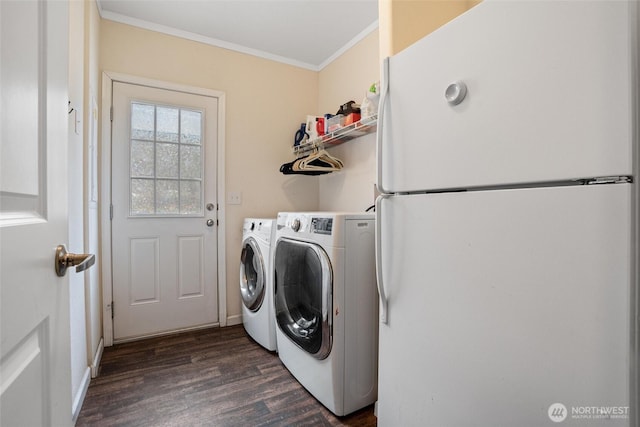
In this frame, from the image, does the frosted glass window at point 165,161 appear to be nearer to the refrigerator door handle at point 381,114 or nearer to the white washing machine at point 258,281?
the white washing machine at point 258,281

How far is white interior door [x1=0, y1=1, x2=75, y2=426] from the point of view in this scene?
419mm

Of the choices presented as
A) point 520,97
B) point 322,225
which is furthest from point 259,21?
point 520,97

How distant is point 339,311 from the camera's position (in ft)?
4.62

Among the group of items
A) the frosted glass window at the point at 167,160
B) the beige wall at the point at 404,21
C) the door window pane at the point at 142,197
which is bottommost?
the door window pane at the point at 142,197

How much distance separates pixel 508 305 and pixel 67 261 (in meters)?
1.00

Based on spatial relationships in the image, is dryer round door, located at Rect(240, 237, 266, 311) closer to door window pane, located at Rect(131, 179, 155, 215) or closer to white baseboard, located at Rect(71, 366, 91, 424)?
door window pane, located at Rect(131, 179, 155, 215)

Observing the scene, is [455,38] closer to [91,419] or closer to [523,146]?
[523,146]

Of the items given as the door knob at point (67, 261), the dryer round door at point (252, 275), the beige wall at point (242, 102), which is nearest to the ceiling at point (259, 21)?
the beige wall at point (242, 102)

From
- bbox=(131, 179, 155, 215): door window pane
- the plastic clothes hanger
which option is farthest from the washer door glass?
bbox=(131, 179, 155, 215): door window pane

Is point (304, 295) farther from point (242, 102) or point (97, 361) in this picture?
point (242, 102)

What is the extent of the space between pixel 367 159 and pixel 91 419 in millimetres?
2251

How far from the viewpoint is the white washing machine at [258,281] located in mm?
2066

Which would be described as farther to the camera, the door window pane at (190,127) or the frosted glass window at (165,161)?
the door window pane at (190,127)

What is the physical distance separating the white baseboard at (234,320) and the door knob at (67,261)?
2165 mm
